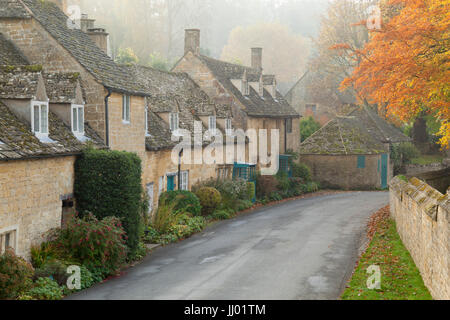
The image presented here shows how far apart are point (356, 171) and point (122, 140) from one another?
27.9 metres

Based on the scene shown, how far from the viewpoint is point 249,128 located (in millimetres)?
37750

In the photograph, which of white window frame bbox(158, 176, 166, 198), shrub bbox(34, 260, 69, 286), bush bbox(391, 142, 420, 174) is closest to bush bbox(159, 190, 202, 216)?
white window frame bbox(158, 176, 166, 198)

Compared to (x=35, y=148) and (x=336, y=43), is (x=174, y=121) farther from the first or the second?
(x=336, y=43)

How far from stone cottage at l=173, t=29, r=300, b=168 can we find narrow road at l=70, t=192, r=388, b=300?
11.3 m

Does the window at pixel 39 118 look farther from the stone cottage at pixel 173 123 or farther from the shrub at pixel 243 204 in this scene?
the shrub at pixel 243 204

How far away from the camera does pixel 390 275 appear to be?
49.2ft

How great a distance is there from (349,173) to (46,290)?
34.8m

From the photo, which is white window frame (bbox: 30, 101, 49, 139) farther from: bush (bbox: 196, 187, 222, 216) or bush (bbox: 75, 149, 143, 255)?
bush (bbox: 196, 187, 222, 216)

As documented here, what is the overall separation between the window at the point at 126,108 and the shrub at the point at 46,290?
8944mm

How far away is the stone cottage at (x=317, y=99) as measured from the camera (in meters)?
60.9

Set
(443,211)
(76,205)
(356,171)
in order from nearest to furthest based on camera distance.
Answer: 1. (443,211)
2. (76,205)
3. (356,171)

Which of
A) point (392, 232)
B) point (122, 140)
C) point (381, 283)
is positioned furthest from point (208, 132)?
point (381, 283)

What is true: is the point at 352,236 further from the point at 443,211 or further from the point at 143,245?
the point at 443,211

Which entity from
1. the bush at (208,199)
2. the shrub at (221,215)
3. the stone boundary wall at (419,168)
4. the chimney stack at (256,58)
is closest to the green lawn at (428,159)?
the stone boundary wall at (419,168)
